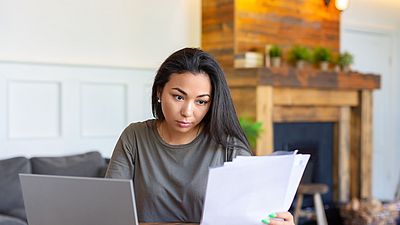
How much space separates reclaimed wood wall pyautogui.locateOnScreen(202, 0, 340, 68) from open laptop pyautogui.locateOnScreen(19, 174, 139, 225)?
3.31 metres

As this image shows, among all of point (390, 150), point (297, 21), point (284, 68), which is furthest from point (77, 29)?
point (390, 150)

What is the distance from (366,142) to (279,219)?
13.6ft

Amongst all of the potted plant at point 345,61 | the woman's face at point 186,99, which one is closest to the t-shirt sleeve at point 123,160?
the woman's face at point 186,99

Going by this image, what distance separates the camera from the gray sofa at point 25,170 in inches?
128

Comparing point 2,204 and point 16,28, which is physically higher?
point 16,28

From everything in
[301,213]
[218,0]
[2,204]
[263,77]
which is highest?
[218,0]

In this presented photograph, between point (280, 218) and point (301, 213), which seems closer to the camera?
point (280, 218)

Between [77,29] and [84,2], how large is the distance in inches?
7.6

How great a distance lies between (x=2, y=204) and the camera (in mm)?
3291

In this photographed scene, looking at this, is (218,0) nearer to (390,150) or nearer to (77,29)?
(77,29)

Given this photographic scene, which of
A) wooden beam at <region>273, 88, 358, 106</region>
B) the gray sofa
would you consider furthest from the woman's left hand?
wooden beam at <region>273, 88, 358, 106</region>

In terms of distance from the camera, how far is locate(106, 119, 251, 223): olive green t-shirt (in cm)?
152

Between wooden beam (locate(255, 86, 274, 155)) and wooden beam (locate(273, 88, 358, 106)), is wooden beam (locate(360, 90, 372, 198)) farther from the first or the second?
wooden beam (locate(255, 86, 274, 155))

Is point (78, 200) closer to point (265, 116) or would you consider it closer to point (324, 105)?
point (265, 116)
